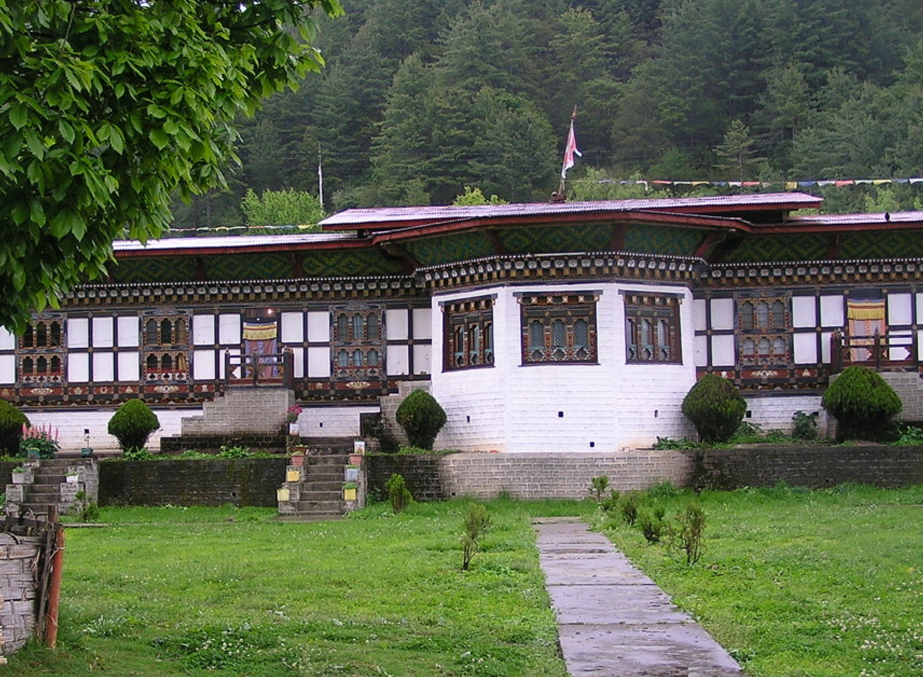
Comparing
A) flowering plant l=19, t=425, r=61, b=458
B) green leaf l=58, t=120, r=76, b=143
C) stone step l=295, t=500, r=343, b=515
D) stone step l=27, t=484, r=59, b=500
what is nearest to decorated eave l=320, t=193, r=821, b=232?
stone step l=295, t=500, r=343, b=515

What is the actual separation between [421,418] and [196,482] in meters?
5.27

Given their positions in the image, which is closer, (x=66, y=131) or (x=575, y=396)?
(x=66, y=131)

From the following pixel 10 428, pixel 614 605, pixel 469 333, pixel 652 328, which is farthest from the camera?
pixel 10 428

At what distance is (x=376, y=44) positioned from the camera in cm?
10850

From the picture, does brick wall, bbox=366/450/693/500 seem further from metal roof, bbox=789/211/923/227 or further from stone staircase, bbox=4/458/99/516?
metal roof, bbox=789/211/923/227

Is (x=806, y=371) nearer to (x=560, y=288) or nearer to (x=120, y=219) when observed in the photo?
(x=560, y=288)

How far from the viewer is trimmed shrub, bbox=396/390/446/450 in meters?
34.2

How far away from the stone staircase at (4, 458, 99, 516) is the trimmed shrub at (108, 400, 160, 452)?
2281mm

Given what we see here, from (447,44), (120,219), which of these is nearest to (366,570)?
(120,219)

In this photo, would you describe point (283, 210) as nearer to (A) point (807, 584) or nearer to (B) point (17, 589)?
(A) point (807, 584)

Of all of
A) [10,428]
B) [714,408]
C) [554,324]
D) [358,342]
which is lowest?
[10,428]

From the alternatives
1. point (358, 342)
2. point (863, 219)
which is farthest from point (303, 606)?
point (863, 219)

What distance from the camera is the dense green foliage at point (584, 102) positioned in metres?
89.2

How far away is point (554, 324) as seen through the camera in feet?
112
